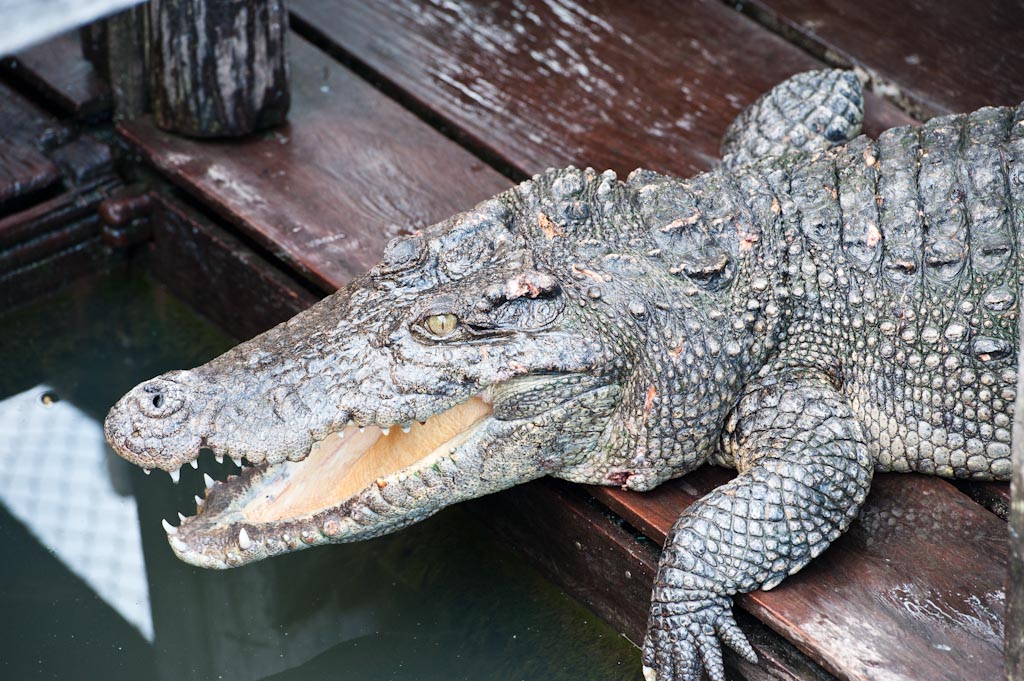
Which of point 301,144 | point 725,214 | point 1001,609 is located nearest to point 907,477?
point 1001,609

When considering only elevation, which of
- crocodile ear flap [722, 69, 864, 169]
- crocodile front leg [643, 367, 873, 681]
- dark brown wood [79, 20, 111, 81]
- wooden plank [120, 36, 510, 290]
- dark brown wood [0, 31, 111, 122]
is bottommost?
dark brown wood [0, 31, 111, 122]

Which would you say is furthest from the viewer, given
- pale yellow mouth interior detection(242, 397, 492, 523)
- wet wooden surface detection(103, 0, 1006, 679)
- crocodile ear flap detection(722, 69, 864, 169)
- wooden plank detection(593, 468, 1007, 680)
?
crocodile ear flap detection(722, 69, 864, 169)

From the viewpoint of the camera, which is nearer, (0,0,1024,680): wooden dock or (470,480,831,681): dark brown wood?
(470,480,831,681): dark brown wood

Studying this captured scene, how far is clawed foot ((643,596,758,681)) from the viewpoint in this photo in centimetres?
270

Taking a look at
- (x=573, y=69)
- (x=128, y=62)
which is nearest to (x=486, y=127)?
(x=573, y=69)

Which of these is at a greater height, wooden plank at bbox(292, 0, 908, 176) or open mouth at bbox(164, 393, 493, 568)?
wooden plank at bbox(292, 0, 908, 176)

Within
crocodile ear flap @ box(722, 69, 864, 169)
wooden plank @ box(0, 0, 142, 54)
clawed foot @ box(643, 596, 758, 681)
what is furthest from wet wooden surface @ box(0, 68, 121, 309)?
clawed foot @ box(643, 596, 758, 681)

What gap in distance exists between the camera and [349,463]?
9.76 feet

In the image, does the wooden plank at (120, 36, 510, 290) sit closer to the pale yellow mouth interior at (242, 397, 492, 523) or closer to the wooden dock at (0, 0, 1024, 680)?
the wooden dock at (0, 0, 1024, 680)

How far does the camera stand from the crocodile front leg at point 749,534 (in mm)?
2703

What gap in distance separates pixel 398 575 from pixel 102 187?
69.4 inches

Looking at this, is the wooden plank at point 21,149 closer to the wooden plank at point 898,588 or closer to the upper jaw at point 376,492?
the upper jaw at point 376,492

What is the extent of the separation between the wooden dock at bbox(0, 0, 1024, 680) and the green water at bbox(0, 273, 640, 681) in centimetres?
13

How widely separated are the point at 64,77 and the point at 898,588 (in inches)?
125
